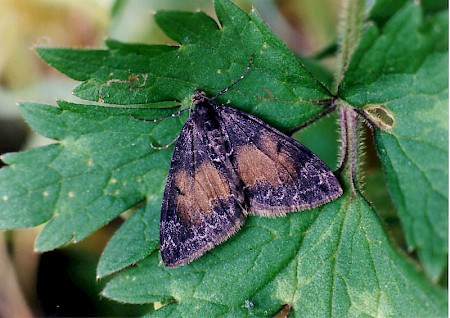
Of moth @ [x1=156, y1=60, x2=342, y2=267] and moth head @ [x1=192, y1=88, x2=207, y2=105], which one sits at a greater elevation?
moth head @ [x1=192, y1=88, x2=207, y2=105]

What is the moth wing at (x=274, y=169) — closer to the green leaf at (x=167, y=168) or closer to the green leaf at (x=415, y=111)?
the green leaf at (x=167, y=168)

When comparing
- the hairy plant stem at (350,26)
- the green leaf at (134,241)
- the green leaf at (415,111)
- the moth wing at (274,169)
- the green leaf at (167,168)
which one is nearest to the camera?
the green leaf at (415,111)

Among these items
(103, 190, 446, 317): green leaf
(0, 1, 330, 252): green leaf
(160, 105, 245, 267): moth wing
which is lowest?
(103, 190, 446, 317): green leaf

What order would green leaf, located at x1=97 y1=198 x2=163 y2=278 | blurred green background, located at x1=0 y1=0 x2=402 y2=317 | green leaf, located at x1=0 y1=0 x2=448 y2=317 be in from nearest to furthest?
green leaf, located at x1=0 y1=0 x2=448 y2=317
green leaf, located at x1=97 y1=198 x2=163 y2=278
blurred green background, located at x1=0 y1=0 x2=402 y2=317

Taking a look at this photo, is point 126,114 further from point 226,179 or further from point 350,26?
point 350,26

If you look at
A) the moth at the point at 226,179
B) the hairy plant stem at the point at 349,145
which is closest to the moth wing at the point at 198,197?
the moth at the point at 226,179

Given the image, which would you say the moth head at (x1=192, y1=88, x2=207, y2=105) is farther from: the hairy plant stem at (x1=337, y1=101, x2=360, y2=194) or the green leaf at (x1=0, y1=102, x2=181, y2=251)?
the hairy plant stem at (x1=337, y1=101, x2=360, y2=194)

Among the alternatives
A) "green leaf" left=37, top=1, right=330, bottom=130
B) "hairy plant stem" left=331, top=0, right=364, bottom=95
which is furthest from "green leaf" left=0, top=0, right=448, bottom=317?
"hairy plant stem" left=331, top=0, right=364, bottom=95
